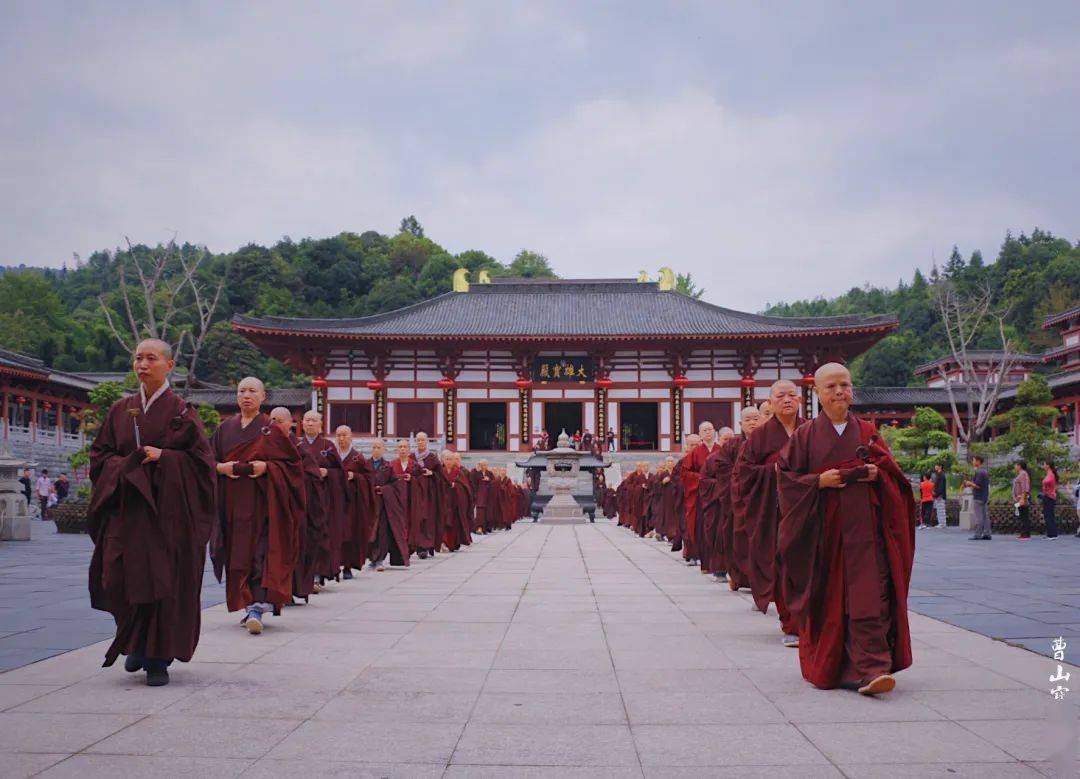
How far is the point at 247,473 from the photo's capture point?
6246 millimetres

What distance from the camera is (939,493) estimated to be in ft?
69.3

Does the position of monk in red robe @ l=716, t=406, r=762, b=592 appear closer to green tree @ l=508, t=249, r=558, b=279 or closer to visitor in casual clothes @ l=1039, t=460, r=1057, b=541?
visitor in casual clothes @ l=1039, t=460, r=1057, b=541

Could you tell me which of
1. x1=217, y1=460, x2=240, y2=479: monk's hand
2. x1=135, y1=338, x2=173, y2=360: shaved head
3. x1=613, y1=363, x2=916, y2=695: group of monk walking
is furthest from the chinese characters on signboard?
x1=135, y1=338, x2=173, y2=360: shaved head

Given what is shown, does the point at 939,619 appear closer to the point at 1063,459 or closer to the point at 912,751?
the point at 912,751

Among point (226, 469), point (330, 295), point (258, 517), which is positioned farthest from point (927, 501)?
point (330, 295)

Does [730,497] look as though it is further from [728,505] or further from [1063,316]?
[1063,316]

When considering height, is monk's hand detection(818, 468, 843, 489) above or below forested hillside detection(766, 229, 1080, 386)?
below

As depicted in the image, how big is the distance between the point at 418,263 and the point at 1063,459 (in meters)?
61.6

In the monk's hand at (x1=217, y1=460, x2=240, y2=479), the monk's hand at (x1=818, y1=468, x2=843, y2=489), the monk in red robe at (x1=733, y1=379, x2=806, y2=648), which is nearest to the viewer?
the monk's hand at (x1=818, y1=468, x2=843, y2=489)

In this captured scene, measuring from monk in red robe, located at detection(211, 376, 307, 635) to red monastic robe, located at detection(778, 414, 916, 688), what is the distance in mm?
3589

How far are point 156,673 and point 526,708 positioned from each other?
199 centimetres

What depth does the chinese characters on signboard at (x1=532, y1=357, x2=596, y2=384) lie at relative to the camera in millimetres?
34938

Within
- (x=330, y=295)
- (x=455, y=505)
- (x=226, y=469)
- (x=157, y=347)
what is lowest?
(x=455, y=505)

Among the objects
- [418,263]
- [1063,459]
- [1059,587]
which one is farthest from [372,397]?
[418,263]
